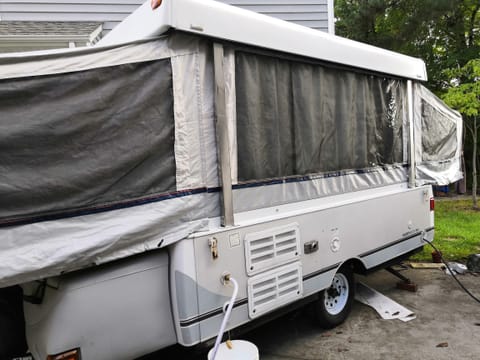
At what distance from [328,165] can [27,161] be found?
2.46 metres

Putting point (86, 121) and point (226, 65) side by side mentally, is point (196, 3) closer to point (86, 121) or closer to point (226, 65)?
point (226, 65)

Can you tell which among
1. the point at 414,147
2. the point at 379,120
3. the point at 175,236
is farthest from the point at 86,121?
the point at 414,147

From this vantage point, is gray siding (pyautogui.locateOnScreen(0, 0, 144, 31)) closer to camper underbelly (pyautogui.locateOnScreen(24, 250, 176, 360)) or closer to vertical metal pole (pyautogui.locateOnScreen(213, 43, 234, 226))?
vertical metal pole (pyautogui.locateOnScreen(213, 43, 234, 226))

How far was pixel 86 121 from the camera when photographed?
2.36 metres

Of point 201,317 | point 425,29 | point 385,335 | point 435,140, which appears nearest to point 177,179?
point 201,317

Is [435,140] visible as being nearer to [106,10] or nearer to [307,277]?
[307,277]

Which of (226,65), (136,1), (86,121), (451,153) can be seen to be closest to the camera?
(86,121)

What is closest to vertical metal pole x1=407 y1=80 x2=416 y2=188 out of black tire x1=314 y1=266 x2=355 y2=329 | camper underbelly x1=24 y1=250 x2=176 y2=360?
black tire x1=314 y1=266 x2=355 y2=329

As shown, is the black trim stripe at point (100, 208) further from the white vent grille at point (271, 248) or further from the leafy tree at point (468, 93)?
the leafy tree at point (468, 93)

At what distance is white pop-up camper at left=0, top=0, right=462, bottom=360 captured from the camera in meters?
2.24

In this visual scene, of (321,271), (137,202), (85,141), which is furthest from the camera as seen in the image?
(321,271)

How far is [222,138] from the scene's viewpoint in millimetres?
2863

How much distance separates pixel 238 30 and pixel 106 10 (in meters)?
4.85

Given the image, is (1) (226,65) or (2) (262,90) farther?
(2) (262,90)
